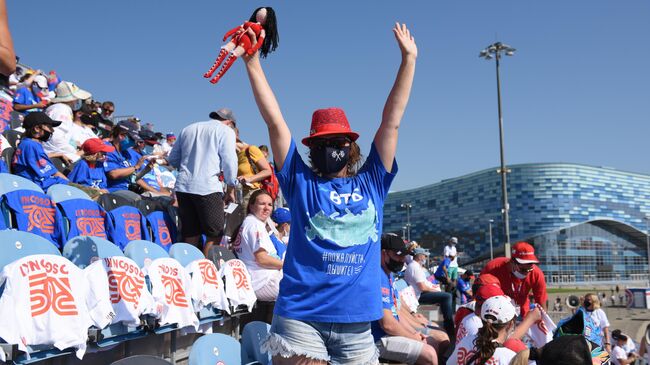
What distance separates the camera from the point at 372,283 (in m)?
2.52

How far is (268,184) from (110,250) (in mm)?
4097

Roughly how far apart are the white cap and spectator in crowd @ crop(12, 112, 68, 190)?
4.44 m

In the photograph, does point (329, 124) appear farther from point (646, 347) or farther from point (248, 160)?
point (646, 347)

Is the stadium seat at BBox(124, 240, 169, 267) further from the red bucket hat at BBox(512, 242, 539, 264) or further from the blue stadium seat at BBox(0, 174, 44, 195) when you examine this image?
the red bucket hat at BBox(512, 242, 539, 264)

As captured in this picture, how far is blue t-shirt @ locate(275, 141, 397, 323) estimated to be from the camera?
7.86 ft

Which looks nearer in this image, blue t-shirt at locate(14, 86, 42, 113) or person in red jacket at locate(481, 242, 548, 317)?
person in red jacket at locate(481, 242, 548, 317)

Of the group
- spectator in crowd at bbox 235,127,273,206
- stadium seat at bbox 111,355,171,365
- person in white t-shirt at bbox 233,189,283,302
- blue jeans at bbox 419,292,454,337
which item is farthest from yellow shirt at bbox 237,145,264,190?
stadium seat at bbox 111,355,171,365

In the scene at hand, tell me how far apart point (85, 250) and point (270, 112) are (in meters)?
2.39

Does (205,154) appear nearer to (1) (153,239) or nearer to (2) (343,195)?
(1) (153,239)

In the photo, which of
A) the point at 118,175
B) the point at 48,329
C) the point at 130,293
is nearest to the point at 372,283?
the point at 48,329

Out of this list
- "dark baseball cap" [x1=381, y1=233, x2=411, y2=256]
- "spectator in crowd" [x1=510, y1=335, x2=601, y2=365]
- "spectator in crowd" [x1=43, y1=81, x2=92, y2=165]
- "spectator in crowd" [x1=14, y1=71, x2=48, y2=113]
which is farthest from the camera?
"spectator in crowd" [x1=14, y1=71, x2=48, y2=113]

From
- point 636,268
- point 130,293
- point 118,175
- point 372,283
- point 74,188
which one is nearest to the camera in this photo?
point 372,283

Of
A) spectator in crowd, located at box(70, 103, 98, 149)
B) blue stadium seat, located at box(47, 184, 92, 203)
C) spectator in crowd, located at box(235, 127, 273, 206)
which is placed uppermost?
spectator in crowd, located at box(70, 103, 98, 149)

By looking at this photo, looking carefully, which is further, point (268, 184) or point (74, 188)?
point (268, 184)
